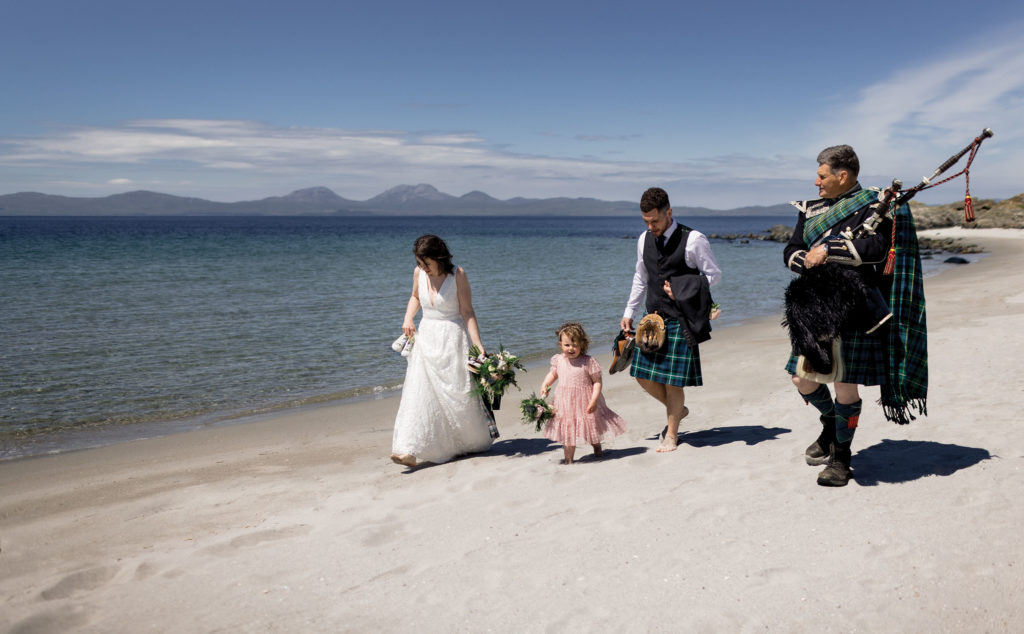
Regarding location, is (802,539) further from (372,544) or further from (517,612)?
(372,544)

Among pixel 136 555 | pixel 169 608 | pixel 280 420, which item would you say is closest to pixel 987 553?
pixel 169 608

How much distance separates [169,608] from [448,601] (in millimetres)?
1529

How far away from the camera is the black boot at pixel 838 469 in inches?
179

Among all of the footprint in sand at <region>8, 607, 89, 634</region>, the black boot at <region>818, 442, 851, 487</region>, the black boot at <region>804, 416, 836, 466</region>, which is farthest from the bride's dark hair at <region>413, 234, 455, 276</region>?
the footprint in sand at <region>8, 607, 89, 634</region>

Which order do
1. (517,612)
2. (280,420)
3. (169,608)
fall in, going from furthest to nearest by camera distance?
(280,420) < (169,608) < (517,612)

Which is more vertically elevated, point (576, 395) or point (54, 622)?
point (576, 395)

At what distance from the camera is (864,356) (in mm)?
4348

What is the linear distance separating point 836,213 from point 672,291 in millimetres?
1487

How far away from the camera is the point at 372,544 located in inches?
176

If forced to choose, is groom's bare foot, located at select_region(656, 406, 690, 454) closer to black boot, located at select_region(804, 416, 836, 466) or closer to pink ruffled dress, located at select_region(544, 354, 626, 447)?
pink ruffled dress, located at select_region(544, 354, 626, 447)

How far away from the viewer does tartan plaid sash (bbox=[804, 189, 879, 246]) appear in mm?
4320

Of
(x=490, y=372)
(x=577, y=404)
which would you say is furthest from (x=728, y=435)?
(x=490, y=372)

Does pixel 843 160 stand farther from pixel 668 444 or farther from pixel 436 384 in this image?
pixel 436 384

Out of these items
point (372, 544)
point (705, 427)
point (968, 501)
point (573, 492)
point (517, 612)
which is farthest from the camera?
point (705, 427)
